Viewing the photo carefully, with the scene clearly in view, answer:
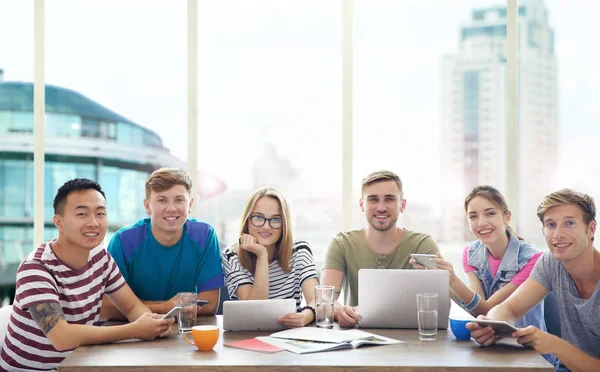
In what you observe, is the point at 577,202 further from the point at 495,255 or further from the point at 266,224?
the point at 266,224

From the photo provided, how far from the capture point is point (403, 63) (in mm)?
4055

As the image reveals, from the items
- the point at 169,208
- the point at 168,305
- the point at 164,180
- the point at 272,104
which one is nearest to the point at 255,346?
the point at 168,305

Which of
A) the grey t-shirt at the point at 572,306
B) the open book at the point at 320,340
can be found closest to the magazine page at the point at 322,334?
the open book at the point at 320,340

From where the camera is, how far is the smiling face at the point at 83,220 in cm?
221

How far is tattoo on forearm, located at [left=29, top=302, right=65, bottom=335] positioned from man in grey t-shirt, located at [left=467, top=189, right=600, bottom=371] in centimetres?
150

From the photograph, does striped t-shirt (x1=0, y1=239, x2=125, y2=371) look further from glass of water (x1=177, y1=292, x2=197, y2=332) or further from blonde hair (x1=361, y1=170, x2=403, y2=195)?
blonde hair (x1=361, y1=170, x2=403, y2=195)

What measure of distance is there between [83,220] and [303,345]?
0.94m

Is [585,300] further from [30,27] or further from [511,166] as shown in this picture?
[30,27]

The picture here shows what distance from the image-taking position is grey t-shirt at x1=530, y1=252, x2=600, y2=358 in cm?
227

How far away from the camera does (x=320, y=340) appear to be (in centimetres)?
194

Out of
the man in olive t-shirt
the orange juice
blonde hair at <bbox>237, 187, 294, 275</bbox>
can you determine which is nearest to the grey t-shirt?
the man in olive t-shirt

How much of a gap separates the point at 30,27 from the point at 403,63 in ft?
8.17

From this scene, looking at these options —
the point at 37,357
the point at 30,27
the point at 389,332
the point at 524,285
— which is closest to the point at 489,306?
the point at 524,285

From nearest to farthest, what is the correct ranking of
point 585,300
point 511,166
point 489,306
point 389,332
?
point 389,332
point 585,300
point 489,306
point 511,166
